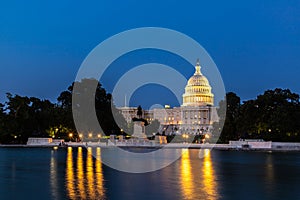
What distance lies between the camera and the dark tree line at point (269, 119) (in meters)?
74.1

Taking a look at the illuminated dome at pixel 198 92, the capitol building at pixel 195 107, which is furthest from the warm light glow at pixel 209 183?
the illuminated dome at pixel 198 92

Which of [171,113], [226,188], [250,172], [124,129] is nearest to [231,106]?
[124,129]

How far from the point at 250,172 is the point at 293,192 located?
983 centimetres

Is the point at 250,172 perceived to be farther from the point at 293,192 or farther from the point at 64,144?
the point at 64,144

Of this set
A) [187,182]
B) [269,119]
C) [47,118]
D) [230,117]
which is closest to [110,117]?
[47,118]

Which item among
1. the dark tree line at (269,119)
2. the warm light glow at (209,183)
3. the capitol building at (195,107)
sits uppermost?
the capitol building at (195,107)

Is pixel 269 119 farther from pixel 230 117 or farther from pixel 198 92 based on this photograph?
pixel 198 92

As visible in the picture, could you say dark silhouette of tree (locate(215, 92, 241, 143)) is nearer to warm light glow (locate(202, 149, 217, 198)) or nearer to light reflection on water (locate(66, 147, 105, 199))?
warm light glow (locate(202, 149, 217, 198))

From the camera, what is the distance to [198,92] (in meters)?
156

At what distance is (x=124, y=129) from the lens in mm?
96938

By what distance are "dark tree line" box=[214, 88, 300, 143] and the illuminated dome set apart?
71.4 metres

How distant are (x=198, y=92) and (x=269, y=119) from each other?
3126 inches

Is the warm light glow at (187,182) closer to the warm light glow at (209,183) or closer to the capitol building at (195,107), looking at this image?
the warm light glow at (209,183)

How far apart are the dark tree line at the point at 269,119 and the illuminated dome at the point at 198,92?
7138cm
